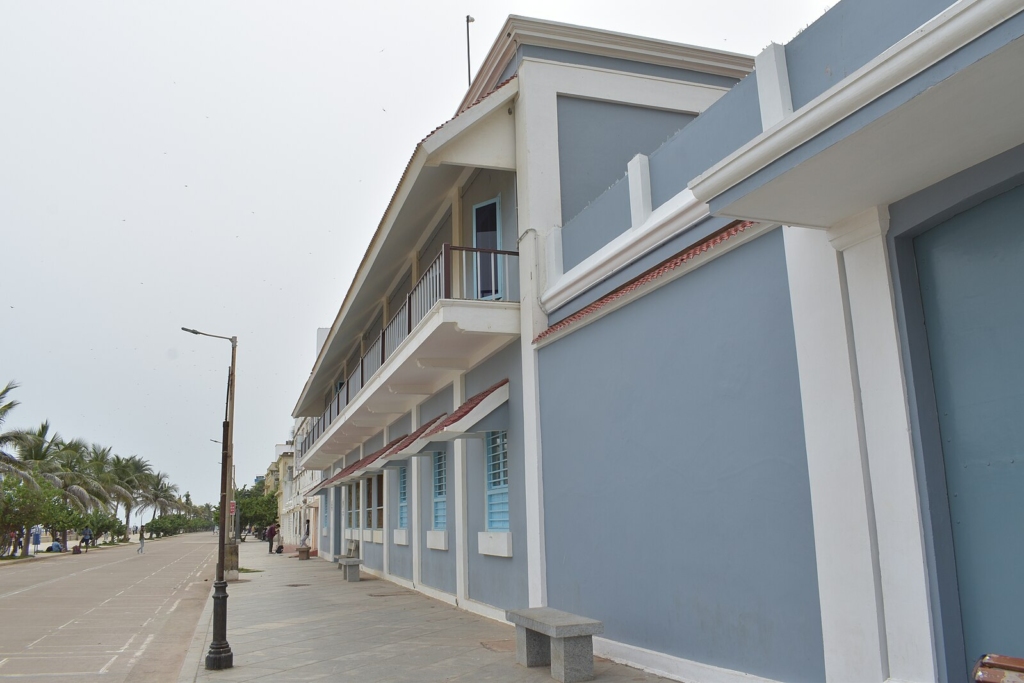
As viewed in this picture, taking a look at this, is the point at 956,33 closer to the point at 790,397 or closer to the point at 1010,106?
the point at 1010,106

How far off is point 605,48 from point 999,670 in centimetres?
999

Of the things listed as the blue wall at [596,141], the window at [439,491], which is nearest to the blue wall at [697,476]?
the blue wall at [596,141]

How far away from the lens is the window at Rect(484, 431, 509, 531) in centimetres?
1180

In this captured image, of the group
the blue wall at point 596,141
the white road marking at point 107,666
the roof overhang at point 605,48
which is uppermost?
the roof overhang at point 605,48

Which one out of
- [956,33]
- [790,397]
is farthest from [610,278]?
[956,33]

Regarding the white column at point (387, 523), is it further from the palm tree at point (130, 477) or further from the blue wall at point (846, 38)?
the palm tree at point (130, 477)

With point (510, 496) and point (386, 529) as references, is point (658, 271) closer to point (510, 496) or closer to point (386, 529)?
point (510, 496)

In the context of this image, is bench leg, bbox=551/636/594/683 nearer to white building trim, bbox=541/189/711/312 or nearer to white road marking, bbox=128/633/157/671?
white building trim, bbox=541/189/711/312

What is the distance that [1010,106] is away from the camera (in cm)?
407

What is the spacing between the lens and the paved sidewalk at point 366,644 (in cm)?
823

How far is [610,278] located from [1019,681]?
19.4 feet

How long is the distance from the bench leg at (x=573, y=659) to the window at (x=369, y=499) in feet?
53.0

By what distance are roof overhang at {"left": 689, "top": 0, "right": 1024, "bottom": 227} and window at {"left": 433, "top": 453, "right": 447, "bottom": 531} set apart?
413 inches

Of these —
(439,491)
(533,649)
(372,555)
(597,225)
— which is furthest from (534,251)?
(372,555)
